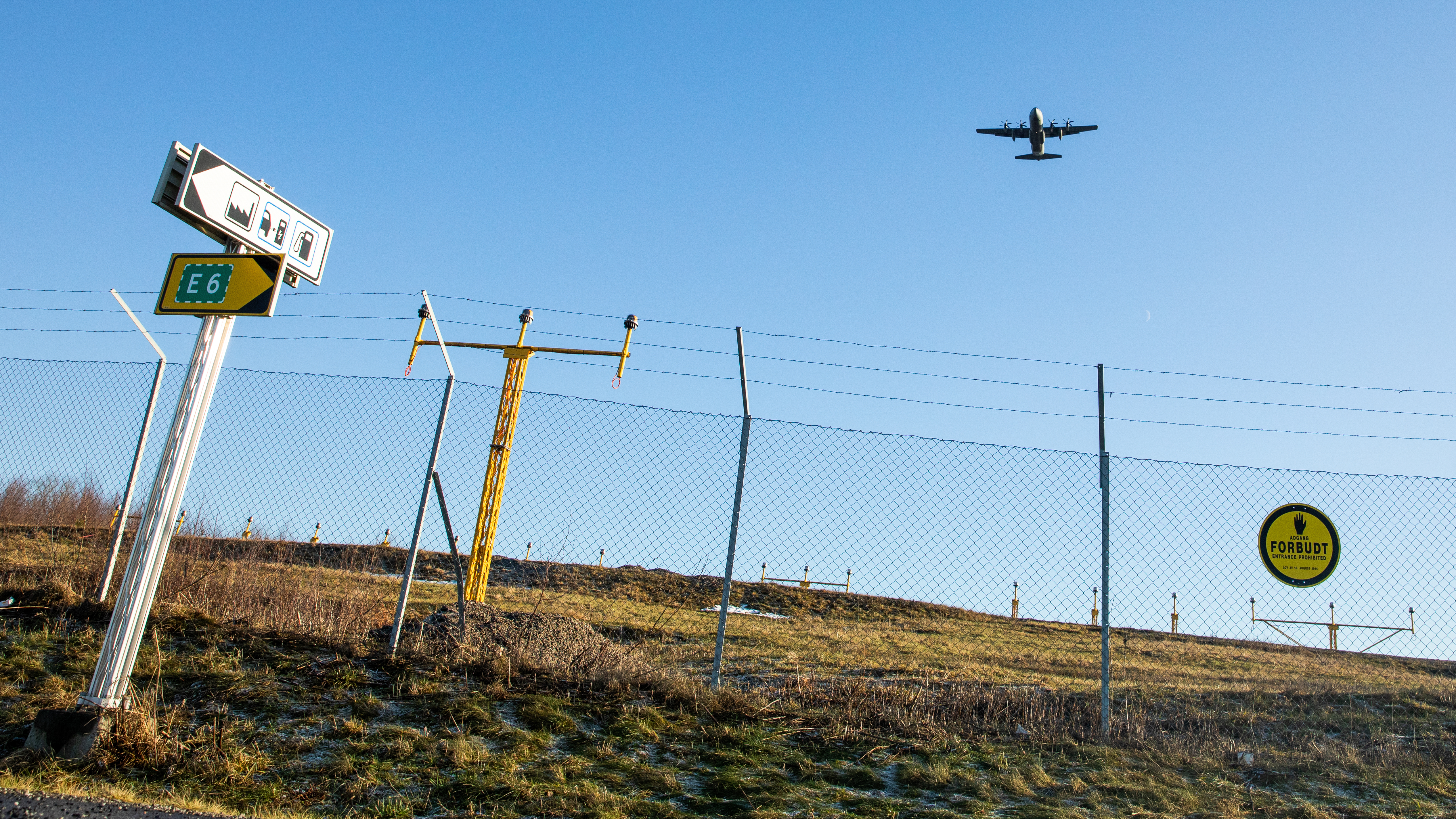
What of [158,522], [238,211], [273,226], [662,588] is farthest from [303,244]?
[662,588]

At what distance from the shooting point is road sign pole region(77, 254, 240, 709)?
17.0ft

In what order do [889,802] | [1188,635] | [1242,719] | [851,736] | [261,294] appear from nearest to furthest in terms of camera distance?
[889,802] → [261,294] → [851,736] → [1242,719] → [1188,635]

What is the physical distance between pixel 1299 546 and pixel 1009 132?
1249 inches

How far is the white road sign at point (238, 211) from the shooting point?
17.3 feet

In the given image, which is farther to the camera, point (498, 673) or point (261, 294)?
point (498, 673)

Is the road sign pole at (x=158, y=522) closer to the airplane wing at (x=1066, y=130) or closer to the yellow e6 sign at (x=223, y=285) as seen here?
the yellow e6 sign at (x=223, y=285)

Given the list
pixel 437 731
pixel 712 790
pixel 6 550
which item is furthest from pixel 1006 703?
pixel 6 550

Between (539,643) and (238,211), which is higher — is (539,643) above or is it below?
below

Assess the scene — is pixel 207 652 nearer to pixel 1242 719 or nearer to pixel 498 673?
pixel 498 673

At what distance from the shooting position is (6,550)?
10.8 m

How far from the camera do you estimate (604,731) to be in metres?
5.92

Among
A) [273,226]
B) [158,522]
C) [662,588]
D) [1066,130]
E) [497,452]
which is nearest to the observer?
[158,522]

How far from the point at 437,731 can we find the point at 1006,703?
4218mm

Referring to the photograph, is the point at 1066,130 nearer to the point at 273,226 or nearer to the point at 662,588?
the point at 662,588
